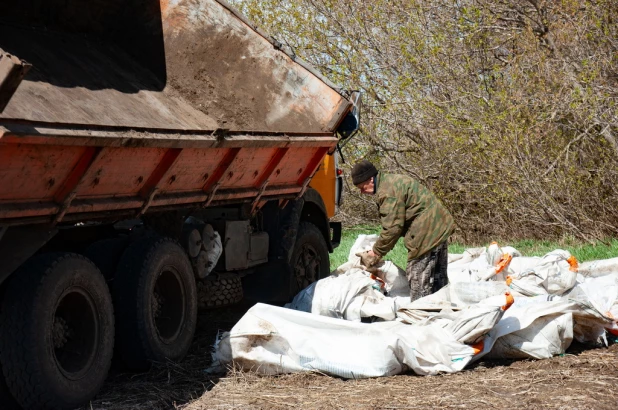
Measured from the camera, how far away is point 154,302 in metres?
6.60

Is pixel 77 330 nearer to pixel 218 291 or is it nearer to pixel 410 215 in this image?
pixel 218 291

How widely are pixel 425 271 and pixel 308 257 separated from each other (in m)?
1.41

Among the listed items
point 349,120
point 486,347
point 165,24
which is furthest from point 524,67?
point 486,347

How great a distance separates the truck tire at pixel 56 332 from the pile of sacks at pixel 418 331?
99 cm

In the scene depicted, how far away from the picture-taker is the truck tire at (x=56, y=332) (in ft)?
16.5

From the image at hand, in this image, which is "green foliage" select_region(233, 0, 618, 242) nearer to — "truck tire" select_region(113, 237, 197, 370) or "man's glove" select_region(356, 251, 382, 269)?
"man's glove" select_region(356, 251, 382, 269)

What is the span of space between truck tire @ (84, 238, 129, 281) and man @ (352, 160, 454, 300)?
2194 millimetres

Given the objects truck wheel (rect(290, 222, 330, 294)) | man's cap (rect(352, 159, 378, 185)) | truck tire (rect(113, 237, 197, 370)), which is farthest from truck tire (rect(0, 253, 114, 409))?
truck wheel (rect(290, 222, 330, 294))

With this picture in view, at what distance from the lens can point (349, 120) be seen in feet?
28.5

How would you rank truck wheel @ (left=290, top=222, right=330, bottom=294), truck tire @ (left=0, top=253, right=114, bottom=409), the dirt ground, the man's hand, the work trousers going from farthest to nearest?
truck wheel @ (left=290, top=222, right=330, bottom=294) < the man's hand < the work trousers < the dirt ground < truck tire @ (left=0, top=253, right=114, bottom=409)

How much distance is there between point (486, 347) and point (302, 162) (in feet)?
8.63

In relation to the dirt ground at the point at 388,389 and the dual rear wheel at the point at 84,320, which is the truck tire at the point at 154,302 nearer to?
the dual rear wheel at the point at 84,320

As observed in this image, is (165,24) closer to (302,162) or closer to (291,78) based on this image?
(291,78)

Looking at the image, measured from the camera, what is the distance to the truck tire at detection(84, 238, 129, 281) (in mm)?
6219
